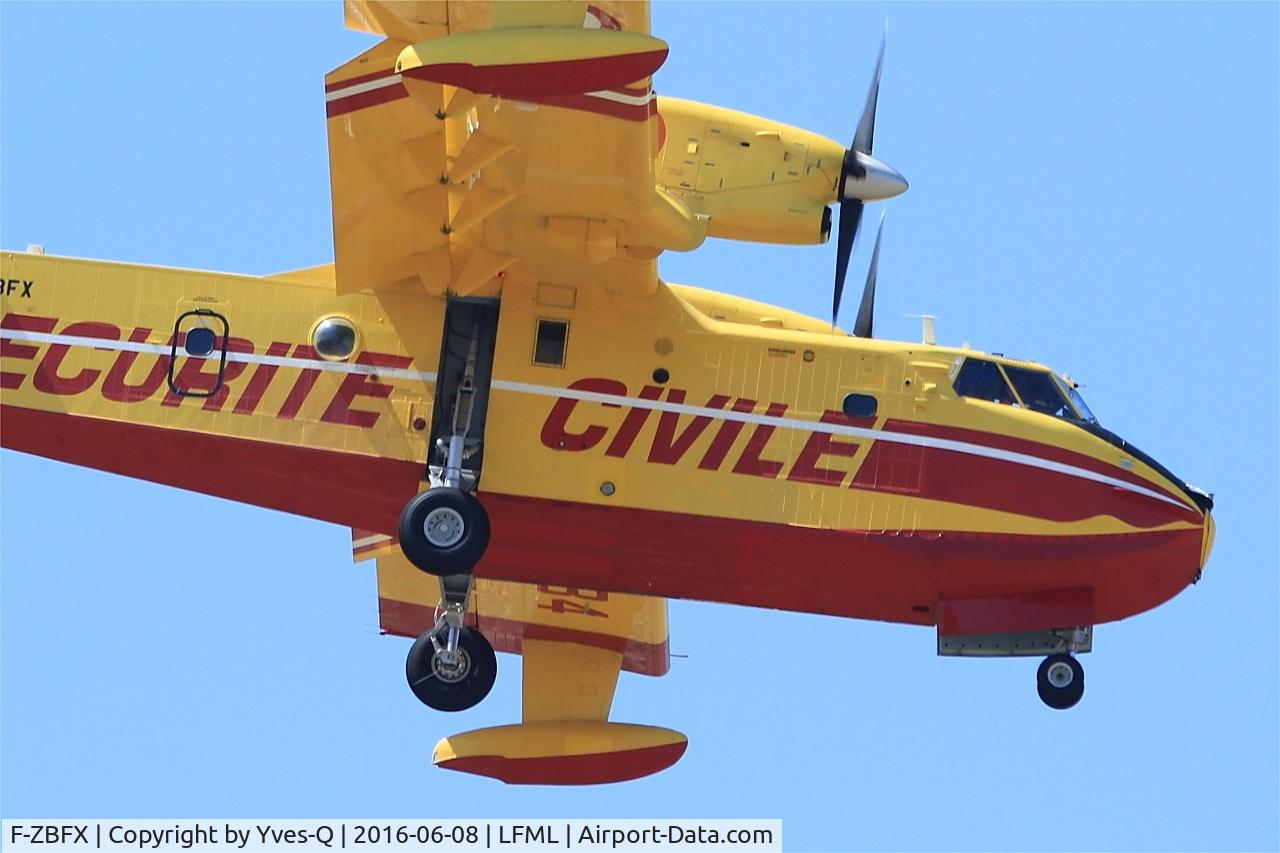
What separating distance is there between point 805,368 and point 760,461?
3.07 feet

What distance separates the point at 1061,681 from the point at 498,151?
6951 mm

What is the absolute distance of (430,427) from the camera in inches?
835

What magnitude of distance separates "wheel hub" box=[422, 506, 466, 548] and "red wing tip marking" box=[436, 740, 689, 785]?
11.3 feet

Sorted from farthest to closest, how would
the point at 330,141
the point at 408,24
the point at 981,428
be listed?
the point at 981,428 → the point at 330,141 → the point at 408,24

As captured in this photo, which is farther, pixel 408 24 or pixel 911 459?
pixel 911 459

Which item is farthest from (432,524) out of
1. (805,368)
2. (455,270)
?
(805,368)

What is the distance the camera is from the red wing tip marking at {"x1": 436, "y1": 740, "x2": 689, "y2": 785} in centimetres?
2347

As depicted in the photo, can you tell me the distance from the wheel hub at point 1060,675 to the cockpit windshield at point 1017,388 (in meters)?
2.18

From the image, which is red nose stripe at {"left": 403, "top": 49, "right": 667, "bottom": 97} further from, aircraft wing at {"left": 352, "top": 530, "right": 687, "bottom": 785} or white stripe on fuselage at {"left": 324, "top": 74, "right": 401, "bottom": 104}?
aircraft wing at {"left": 352, "top": 530, "right": 687, "bottom": 785}

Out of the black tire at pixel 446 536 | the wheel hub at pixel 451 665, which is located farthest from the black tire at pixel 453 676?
the black tire at pixel 446 536

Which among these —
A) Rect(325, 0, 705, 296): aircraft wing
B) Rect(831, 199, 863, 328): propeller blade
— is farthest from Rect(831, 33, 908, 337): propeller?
Rect(325, 0, 705, 296): aircraft wing

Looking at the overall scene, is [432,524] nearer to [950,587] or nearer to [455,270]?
[455,270]

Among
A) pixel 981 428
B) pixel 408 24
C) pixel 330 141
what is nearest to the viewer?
pixel 408 24

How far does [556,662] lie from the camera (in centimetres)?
2495
